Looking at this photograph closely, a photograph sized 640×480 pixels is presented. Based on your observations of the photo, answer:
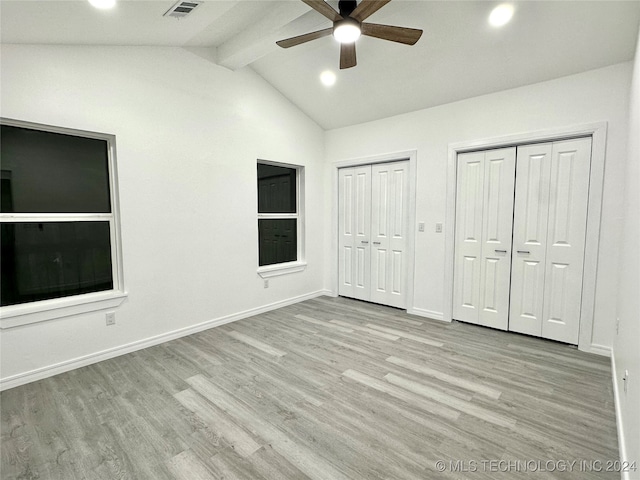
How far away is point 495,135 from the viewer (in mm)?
3426

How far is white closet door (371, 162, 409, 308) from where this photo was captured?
426 cm

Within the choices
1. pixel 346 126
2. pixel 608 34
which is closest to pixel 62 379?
pixel 346 126

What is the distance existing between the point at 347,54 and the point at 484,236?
2.41 metres

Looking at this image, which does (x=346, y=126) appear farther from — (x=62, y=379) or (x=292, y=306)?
(x=62, y=379)

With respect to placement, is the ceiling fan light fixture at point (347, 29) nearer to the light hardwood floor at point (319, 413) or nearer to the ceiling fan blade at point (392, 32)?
the ceiling fan blade at point (392, 32)

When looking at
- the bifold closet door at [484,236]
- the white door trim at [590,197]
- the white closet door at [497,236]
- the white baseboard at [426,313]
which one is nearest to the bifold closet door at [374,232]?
the white baseboard at [426,313]

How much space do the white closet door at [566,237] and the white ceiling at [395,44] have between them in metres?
0.81

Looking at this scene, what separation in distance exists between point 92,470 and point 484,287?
12.1 feet

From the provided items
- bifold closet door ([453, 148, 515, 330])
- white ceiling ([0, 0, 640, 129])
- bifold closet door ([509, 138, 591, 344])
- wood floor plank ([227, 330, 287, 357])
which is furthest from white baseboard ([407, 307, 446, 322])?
white ceiling ([0, 0, 640, 129])

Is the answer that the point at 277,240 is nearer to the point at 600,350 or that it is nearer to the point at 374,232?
the point at 374,232

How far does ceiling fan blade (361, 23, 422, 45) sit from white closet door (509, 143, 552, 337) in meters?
1.75

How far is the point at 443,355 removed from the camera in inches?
117

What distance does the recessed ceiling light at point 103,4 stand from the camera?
210 centimetres

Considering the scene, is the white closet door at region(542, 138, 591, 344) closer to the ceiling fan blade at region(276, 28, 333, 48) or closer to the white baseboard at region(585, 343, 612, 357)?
the white baseboard at region(585, 343, 612, 357)
